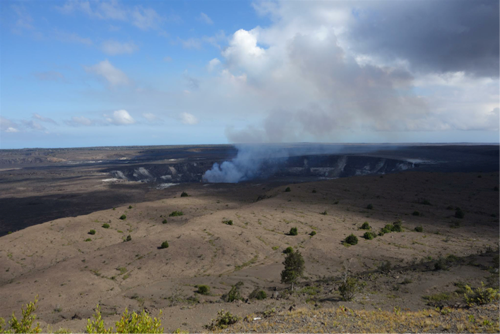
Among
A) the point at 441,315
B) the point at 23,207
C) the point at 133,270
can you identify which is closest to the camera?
the point at 441,315

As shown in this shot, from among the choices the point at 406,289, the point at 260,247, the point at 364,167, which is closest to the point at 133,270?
the point at 260,247

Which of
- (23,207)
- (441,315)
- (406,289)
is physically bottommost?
(23,207)

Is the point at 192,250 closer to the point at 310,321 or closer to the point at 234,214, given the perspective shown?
the point at 234,214

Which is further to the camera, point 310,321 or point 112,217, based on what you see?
point 112,217

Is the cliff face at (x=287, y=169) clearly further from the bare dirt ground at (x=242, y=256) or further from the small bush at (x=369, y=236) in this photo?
the small bush at (x=369, y=236)

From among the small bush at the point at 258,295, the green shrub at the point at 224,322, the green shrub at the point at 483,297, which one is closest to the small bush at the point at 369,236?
the green shrub at the point at 483,297

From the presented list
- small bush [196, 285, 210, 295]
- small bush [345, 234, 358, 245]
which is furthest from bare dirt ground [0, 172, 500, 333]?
small bush [345, 234, 358, 245]

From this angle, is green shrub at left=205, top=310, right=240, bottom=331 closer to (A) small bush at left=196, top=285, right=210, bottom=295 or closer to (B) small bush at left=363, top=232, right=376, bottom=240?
(A) small bush at left=196, top=285, right=210, bottom=295
